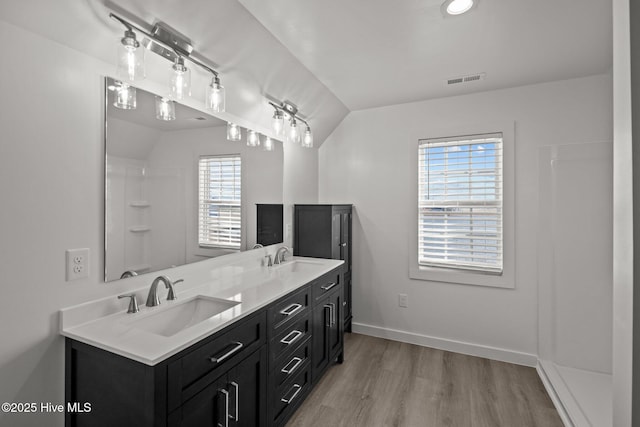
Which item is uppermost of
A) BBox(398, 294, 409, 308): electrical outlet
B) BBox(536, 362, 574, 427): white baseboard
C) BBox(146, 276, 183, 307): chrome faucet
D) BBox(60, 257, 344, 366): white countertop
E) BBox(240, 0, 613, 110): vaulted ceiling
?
BBox(240, 0, 613, 110): vaulted ceiling

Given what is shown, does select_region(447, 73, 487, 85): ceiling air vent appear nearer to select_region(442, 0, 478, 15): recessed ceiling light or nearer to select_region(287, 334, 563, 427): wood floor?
select_region(442, 0, 478, 15): recessed ceiling light

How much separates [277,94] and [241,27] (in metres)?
0.70

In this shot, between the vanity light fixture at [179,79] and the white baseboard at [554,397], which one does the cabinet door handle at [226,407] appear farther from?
the white baseboard at [554,397]

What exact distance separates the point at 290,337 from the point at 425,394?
118 cm

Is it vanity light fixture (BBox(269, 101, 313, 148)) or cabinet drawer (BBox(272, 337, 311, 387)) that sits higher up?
vanity light fixture (BBox(269, 101, 313, 148))

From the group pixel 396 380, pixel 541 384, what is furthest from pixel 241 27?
pixel 541 384

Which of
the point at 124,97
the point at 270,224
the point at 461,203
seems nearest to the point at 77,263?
the point at 124,97

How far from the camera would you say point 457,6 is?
163 cm

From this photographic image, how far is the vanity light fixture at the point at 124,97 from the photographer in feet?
4.76

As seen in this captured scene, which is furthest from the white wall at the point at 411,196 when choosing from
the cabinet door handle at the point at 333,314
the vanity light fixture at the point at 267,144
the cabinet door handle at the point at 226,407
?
the cabinet door handle at the point at 226,407

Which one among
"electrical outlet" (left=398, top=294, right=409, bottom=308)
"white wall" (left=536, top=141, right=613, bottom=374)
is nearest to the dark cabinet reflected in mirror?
"electrical outlet" (left=398, top=294, right=409, bottom=308)

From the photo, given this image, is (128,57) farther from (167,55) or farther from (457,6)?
(457,6)

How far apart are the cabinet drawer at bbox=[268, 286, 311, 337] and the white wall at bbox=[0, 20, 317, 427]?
2.79 feet

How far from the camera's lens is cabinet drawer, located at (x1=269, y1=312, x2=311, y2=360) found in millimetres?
1720
